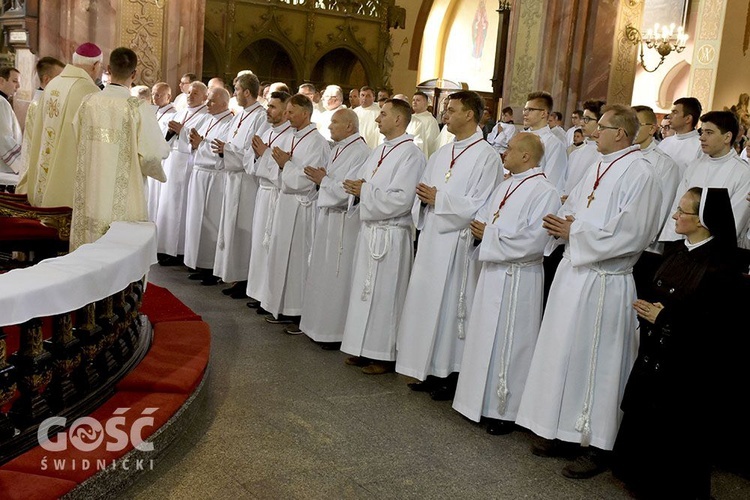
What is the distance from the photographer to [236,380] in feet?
17.8

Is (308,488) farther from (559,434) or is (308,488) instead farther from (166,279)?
(166,279)

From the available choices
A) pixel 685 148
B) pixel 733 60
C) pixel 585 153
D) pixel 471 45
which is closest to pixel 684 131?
pixel 685 148

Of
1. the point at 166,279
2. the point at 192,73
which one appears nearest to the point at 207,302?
the point at 166,279

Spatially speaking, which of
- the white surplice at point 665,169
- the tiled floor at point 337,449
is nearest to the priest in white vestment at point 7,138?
the tiled floor at point 337,449

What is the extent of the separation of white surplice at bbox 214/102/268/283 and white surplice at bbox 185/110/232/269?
40cm

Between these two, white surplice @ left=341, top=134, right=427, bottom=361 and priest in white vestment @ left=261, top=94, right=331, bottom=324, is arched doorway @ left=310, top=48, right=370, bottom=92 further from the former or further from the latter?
white surplice @ left=341, top=134, right=427, bottom=361

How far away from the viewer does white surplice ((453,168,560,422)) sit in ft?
16.0

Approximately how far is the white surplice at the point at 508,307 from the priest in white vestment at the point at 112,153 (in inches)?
93.3

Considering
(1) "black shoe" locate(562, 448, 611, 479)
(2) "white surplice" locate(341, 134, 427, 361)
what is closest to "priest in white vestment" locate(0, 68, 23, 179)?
(2) "white surplice" locate(341, 134, 427, 361)

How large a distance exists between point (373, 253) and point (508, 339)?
143 cm

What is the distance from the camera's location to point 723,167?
6.36 meters

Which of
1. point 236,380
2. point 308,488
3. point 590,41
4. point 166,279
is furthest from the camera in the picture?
point 590,41

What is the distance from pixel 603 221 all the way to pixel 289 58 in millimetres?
16223

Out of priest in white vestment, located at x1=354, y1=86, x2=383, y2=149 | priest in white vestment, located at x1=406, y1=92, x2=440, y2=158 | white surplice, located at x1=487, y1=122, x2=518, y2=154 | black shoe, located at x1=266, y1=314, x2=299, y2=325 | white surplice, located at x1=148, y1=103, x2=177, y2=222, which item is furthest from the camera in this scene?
priest in white vestment, located at x1=406, y1=92, x2=440, y2=158
